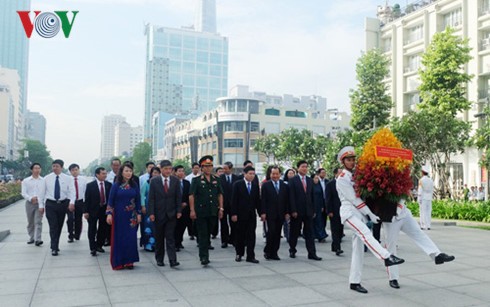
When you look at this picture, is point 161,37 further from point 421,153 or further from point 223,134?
point 421,153

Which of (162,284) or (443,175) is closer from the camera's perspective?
(162,284)

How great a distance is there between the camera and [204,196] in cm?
794

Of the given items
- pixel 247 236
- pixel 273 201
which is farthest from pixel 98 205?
pixel 273 201

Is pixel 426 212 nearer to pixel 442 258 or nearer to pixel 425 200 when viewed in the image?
pixel 425 200

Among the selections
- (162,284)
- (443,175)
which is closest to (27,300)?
(162,284)

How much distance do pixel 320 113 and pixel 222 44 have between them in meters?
98.8

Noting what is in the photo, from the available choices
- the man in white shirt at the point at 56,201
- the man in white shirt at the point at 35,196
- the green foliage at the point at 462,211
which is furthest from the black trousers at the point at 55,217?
the green foliage at the point at 462,211

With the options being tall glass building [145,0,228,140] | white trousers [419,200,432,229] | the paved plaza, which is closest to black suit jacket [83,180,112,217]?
the paved plaza

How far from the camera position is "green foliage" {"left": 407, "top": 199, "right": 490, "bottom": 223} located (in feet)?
55.5

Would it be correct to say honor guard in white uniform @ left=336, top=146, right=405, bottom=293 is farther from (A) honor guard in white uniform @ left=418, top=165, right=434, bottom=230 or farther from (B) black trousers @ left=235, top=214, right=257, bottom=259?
(A) honor guard in white uniform @ left=418, top=165, right=434, bottom=230

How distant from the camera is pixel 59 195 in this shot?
934cm

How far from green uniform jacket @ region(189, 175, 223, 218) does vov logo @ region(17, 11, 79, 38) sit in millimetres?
7530

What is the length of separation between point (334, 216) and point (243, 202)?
2.42 m

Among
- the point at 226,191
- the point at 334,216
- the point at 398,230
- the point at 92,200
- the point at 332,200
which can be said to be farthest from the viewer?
the point at 226,191
